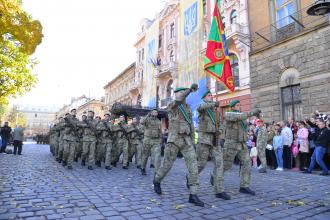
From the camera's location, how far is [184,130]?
493 cm

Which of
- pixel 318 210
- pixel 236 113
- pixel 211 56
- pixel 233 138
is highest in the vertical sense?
pixel 211 56

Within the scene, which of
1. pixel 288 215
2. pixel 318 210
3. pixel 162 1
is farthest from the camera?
pixel 162 1

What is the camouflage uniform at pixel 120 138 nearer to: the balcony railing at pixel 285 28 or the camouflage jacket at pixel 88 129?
the camouflage jacket at pixel 88 129

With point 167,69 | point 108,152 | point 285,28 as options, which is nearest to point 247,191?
point 108,152

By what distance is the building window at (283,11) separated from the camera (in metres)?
15.7

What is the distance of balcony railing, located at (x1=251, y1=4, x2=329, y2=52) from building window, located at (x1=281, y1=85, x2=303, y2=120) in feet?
9.77

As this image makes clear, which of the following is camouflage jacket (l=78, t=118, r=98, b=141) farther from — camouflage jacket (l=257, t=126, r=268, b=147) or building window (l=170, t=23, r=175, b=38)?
building window (l=170, t=23, r=175, b=38)

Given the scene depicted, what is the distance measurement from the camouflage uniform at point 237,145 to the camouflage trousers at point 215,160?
0.50m

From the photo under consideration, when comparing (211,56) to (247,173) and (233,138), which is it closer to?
(233,138)

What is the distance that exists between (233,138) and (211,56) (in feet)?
11.4

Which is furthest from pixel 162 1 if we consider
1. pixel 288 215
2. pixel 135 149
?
pixel 288 215

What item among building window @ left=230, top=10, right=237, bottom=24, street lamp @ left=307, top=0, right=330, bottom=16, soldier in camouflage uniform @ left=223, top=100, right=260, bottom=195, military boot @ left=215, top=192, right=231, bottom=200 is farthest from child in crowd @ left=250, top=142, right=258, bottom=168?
building window @ left=230, top=10, right=237, bottom=24

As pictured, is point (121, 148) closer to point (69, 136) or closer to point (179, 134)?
point (69, 136)

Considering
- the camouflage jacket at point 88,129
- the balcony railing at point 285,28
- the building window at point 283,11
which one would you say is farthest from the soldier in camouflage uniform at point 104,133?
the building window at point 283,11
